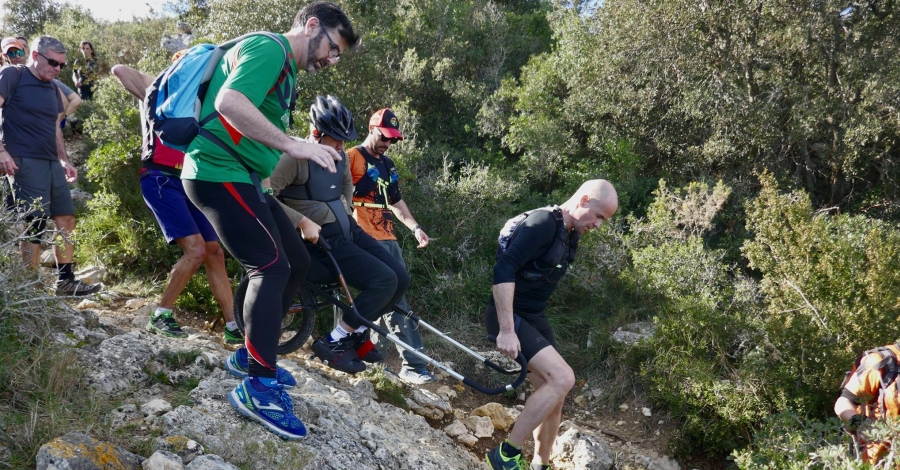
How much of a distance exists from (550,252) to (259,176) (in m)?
1.76

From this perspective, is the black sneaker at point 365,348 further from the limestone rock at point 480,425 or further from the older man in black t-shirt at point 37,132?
the older man in black t-shirt at point 37,132

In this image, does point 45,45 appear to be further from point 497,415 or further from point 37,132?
point 497,415

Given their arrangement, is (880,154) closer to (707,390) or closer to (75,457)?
(707,390)

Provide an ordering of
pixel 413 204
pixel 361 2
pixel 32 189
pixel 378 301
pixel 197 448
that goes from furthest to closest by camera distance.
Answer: pixel 361 2 → pixel 413 204 → pixel 32 189 → pixel 378 301 → pixel 197 448

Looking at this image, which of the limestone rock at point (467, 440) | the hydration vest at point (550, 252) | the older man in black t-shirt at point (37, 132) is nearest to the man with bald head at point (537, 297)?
the hydration vest at point (550, 252)

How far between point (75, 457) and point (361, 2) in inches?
439

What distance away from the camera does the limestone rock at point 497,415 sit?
5.04m

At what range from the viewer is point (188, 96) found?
2.90 m

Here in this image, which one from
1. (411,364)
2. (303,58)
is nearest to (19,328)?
(303,58)

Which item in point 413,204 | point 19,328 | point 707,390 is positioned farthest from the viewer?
point 413,204

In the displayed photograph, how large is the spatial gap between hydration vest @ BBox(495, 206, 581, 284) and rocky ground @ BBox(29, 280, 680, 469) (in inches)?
48.5

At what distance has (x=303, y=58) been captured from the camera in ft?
9.94

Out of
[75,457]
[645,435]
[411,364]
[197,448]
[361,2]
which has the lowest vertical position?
[645,435]

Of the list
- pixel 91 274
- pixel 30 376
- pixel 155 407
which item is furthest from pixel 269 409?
pixel 91 274
